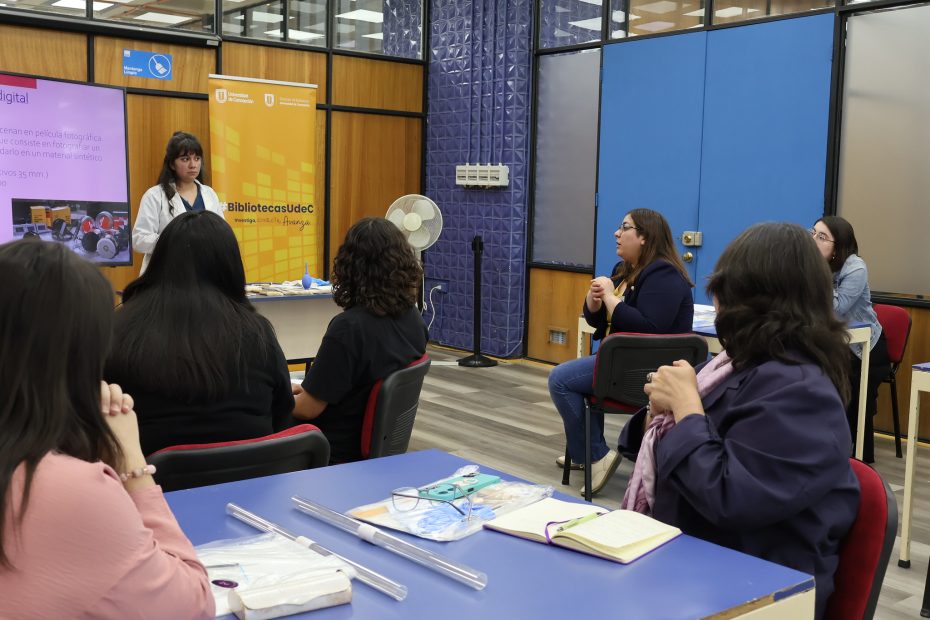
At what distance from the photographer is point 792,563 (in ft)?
5.65

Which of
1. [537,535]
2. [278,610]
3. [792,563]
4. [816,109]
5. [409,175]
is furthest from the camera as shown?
[409,175]

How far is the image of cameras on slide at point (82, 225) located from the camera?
5.47 metres

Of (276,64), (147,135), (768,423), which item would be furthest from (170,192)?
(768,423)

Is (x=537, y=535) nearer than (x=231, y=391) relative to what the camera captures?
Yes

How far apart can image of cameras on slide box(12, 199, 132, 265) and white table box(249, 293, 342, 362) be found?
3.72 ft

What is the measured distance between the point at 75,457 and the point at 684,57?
6253mm

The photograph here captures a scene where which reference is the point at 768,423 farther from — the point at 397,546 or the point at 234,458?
the point at 234,458

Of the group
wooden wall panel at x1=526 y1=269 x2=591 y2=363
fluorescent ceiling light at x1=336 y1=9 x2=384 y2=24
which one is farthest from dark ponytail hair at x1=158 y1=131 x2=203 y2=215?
wooden wall panel at x1=526 y1=269 x2=591 y2=363

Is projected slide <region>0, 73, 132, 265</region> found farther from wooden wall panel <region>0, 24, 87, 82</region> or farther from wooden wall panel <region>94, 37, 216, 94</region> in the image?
wooden wall panel <region>94, 37, 216, 94</region>

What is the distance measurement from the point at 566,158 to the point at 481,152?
0.83m

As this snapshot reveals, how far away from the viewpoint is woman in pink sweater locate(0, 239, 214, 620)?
1.08 m

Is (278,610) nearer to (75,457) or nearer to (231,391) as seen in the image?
(75,457)

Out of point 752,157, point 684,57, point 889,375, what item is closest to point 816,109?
point 752,157

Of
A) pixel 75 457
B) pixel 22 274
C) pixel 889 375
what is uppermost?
pixel 22 274
